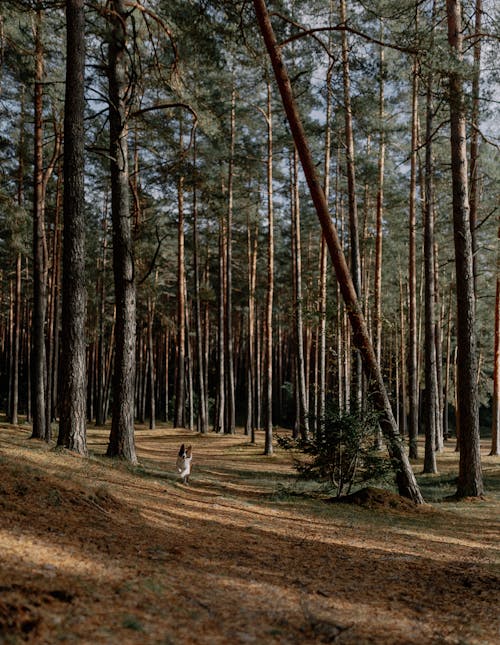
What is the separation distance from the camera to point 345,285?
10609mm

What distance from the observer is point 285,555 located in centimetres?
579

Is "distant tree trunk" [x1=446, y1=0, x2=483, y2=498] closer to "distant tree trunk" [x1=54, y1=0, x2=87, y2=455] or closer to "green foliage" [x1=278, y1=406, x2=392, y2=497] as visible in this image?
"green foliage" [x1=278, y1=406, x2=392, y2=497]

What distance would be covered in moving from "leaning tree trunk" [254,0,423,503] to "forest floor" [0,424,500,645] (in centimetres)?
92

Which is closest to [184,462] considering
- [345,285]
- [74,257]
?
[74,257]

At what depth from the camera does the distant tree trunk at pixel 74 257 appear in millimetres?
9156

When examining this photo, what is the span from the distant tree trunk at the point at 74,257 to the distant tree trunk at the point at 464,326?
25.9 feet

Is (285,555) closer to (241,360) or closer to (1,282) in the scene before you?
(1,282)

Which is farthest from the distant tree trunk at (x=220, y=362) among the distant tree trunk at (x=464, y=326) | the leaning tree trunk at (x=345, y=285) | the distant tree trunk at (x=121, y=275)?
the leaning tree trunk at (x=345, y=285)

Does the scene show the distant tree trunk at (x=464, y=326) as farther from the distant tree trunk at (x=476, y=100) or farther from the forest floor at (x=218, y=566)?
the forest floor at (x=218, y=566)

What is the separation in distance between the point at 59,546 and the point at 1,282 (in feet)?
88.2

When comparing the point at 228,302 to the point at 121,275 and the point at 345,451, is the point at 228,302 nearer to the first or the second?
the point at 121,275

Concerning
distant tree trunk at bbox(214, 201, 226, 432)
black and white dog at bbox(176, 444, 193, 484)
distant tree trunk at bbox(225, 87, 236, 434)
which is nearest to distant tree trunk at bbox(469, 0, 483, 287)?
black and white dog at bbox(176, 444, 193, 484)

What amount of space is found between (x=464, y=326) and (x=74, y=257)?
8424mm

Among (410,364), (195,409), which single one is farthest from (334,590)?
(195,409)
